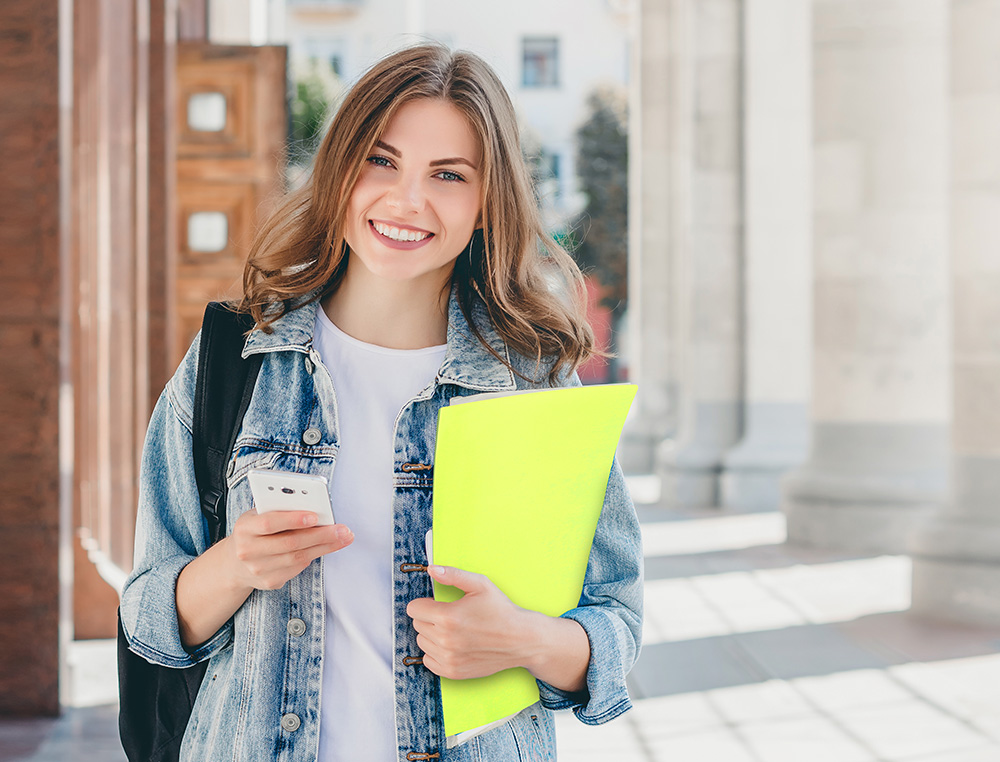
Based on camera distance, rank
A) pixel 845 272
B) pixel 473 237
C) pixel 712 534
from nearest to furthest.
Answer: pixel 473 237 < pixel 845 272 < pixel 712 534

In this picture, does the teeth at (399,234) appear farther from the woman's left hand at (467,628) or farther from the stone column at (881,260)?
the stone column at (881,260)

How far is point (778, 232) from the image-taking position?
13.0m

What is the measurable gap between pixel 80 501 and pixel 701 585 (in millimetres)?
4450

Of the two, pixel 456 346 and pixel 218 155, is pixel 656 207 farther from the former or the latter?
pixel 456 346

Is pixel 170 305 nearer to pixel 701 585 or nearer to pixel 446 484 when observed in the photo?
pixel 701 585

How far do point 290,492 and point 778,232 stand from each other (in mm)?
12340

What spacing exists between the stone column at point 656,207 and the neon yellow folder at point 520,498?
15464 mm

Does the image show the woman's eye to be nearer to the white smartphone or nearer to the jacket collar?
the jacket collar

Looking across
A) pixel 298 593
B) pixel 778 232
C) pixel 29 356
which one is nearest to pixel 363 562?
pixel 298 593

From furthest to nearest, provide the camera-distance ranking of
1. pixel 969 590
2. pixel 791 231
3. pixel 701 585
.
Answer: pixel 791 231 → pixel 701 585 → pixel 969 590

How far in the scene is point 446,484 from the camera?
140 centimetres

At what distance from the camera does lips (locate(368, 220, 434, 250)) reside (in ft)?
5.37

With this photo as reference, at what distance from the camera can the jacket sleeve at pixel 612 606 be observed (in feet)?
5.22

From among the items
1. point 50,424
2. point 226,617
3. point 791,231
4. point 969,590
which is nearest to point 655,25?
point 791,231
